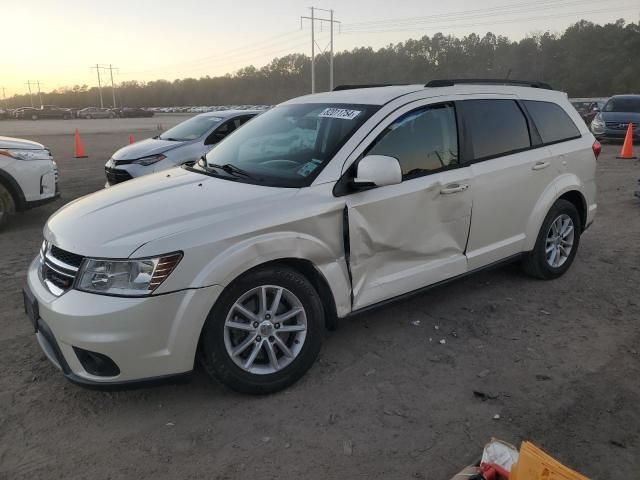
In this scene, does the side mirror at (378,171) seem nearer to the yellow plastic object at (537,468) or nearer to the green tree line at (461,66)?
the yellow plastic object at (537,468)

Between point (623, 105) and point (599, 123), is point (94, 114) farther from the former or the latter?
point (623, 105)

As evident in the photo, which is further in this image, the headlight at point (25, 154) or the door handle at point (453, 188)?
the headlight at point (25, 154)

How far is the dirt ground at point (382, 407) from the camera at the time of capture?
103 inches

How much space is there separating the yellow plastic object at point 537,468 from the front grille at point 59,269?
235 centimetres

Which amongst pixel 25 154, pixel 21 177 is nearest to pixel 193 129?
pixel 25 154

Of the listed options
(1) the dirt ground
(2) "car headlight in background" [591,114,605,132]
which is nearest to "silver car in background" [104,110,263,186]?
(1) the dirt ground

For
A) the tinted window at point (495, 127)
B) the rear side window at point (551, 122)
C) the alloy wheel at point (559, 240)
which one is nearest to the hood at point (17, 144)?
the tinted window at point (495, 127)

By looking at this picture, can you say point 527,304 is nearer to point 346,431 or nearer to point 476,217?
point 476,217

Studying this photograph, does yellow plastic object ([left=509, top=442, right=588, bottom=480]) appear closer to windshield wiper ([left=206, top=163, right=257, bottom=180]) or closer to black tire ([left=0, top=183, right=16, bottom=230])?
windshield wiper ([left=206, top=163, right=257, bottom=180])

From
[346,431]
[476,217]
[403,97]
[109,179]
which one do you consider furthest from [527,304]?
[109,179]

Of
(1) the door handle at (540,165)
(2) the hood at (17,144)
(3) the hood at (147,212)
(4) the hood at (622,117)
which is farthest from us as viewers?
(4) the hood at (622,117)

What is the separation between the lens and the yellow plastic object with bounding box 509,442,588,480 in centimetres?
197

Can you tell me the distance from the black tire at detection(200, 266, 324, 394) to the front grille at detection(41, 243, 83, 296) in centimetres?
78

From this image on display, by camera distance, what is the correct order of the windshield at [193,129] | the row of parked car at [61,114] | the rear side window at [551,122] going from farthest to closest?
the row of parked car at [61,114], the windshield at [193,129], the rear side window at [551,122]
